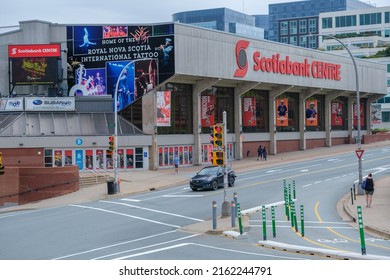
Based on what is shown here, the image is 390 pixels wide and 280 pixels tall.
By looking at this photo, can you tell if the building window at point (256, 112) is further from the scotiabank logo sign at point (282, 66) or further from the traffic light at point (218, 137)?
the traffic light at point (218, 137)

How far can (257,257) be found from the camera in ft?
63.2

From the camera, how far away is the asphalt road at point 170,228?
2131 cm

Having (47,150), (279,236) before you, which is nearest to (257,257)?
(279,236)

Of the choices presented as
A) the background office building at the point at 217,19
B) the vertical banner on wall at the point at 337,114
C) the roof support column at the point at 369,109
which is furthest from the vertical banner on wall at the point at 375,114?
the background office building at the point at 217,19

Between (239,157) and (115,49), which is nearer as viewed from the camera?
(115,49)

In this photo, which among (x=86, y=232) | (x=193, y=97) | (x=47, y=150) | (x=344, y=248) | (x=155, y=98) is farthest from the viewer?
(x=193, y=97)

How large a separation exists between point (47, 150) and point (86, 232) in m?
30.3

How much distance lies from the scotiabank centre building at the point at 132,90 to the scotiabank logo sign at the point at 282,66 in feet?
0.52

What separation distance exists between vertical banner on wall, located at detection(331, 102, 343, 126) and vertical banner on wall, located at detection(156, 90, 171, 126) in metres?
35.4

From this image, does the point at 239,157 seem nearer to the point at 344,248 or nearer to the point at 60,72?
the point at 60,72

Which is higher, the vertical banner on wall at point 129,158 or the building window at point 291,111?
the building window at point 291,111

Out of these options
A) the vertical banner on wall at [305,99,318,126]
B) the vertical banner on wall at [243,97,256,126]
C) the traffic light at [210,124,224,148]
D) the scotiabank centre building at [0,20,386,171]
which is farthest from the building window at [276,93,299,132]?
the traffic light at [210,124,224,148]

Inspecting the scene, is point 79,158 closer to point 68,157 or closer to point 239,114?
point 68,157

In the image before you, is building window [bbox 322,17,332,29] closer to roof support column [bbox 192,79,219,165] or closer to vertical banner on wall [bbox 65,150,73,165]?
roof support column [bbox 192,79,219,165]
